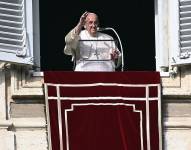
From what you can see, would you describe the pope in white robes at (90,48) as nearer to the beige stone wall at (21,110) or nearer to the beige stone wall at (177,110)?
the beige stone wall at (21,110)

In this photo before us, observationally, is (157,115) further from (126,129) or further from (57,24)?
(57,24)

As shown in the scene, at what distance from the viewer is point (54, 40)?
18.1 meters

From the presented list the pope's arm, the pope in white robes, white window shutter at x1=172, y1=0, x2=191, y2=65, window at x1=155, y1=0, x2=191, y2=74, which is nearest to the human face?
the pope in white robes

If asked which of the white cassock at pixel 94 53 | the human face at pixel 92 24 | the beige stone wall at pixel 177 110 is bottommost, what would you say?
the beige stone wall at pixel 177 110

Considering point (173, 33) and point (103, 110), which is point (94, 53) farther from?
point (173, 33)

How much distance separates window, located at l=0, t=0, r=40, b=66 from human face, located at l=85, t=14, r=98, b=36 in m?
0.57

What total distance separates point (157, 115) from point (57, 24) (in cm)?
189

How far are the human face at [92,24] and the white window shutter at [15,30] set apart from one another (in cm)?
59

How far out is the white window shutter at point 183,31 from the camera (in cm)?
1728

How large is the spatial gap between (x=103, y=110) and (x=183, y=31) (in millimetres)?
1207

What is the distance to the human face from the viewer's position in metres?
17.4

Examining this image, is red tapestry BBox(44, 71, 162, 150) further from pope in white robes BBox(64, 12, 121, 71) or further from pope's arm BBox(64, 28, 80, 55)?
pope's arm BBox(64, 28, 80, 55)

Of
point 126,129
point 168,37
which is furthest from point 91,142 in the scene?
point 168,37

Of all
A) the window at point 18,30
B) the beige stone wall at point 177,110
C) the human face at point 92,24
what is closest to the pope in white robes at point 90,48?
the human face at point 92,24
